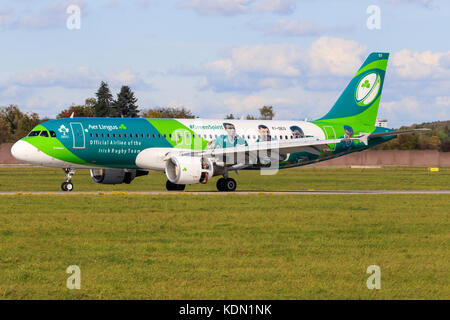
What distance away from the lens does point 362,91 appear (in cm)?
4441

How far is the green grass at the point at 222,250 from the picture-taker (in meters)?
12.0

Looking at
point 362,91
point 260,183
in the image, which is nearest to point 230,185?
point 260,183

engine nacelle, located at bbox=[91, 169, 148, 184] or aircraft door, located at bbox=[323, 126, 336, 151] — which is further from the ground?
aircraft door, located at bbox=[323, 126, 336, 151]

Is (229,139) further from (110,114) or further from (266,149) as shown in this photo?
(110,114)

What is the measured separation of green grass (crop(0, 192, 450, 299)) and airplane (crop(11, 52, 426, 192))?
754 centimetres

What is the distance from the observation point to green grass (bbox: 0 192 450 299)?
471 inches

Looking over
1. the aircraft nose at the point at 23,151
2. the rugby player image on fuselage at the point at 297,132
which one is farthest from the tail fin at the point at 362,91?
the aircraft nose at the point at 23,151

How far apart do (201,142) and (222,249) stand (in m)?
22.6

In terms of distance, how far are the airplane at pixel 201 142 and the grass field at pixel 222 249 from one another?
712 cm

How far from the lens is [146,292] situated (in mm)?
11625

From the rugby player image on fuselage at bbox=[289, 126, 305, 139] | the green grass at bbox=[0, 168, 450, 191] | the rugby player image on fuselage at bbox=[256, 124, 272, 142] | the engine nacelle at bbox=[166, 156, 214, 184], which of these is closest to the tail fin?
the rugby player image on fuselage at bbox=[289, 126, 305, 139]

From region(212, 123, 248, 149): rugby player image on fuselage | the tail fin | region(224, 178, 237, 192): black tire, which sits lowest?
region(224, 178, 237, 192): black tire

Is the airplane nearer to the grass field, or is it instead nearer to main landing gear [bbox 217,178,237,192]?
main landing gear [bbox 217,178,237,192]
